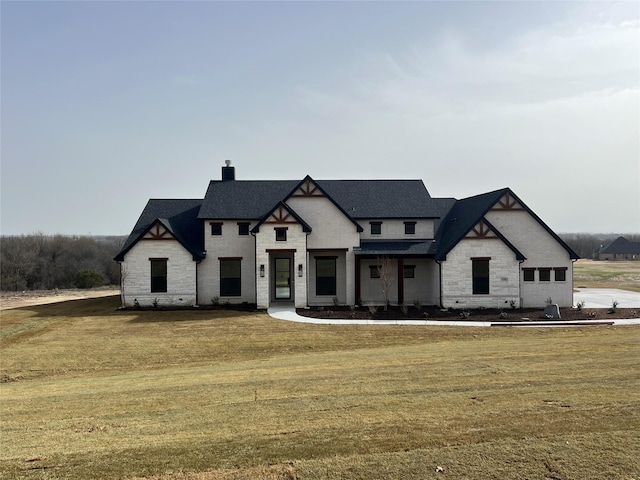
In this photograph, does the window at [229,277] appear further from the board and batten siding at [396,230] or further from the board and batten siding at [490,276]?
the board and batten siding at [490,276]

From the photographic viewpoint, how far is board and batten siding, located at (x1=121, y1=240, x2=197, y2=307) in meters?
29.8

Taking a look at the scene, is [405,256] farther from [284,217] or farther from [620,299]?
[620,299]

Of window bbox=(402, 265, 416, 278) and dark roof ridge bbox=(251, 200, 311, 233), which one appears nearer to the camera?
dark roof ridge bbox=(251, 200, 311, 233)

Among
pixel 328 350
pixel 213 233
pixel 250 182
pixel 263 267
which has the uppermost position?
pixel 250 182

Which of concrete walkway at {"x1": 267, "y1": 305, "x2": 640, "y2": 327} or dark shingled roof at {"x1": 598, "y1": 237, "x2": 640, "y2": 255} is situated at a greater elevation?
dark shingled roof at {"x1": 598, "y1": 237, "x2": 640, "y2": 255}

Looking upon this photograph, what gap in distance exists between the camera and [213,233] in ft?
102

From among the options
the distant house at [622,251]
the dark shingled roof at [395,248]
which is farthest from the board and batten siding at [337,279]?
the distant house at [622,251]

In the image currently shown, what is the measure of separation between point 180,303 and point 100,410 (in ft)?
63.9

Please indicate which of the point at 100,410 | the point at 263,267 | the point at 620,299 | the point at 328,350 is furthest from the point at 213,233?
the point at 620,299

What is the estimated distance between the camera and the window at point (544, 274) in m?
28.9

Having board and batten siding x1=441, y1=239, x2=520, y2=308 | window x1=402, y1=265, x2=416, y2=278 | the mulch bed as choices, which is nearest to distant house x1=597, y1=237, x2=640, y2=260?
the mulch bed

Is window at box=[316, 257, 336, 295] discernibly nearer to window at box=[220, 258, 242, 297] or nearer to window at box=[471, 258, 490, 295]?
window at box=[220, 258, 242, 297]

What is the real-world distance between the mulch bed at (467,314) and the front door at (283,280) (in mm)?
4062

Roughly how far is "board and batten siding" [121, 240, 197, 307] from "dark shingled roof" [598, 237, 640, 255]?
114896 millimetres
